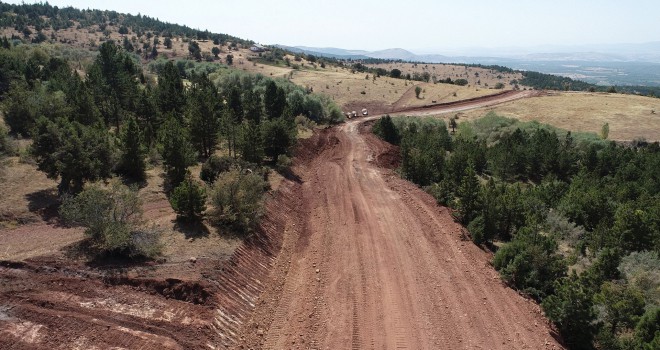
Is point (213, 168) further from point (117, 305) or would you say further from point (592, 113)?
point (592, 113)

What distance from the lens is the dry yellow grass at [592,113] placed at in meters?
73.3

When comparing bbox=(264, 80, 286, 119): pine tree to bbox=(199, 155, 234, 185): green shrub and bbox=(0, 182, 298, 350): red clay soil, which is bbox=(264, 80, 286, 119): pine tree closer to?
bbox=(199, 155, 234, 185): green shrub

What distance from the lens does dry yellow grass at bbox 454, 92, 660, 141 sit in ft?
241

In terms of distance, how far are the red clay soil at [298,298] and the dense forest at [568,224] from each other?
166 cm

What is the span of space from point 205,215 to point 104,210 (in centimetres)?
570

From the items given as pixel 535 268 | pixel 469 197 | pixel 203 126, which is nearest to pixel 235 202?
pixel 203 126

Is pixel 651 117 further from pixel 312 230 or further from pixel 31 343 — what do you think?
pixel 31 343

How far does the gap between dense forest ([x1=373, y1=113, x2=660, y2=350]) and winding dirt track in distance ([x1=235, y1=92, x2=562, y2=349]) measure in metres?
1.55

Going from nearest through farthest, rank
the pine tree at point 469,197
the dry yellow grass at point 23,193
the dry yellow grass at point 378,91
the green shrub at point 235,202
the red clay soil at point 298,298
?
1. the red clay soil at point 298,298
2. the dry yellow grass at point 23,193
3. the green shrub at point 235,202
4. the pine tree at point 469,197
5. the dry yellow grass at point 378,91

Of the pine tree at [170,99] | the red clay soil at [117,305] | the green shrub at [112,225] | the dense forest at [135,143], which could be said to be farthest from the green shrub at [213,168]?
the pine tree at [170,99]

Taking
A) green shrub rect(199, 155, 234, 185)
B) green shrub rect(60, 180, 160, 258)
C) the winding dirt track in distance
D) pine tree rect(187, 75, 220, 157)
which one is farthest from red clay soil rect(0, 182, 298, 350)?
pine tree rect(187, 75, 220, 157)

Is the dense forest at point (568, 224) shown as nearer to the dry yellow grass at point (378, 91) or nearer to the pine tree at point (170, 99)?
the pine tree at point (170, 99)

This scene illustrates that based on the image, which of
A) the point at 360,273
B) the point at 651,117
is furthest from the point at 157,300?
the point at 651,117

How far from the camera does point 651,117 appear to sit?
78188 mm
